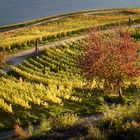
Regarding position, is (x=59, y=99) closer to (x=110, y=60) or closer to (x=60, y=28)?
(x=110, y=60)

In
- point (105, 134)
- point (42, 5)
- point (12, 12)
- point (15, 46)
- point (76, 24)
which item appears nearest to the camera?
point (105, 134)

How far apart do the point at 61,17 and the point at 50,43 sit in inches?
1337

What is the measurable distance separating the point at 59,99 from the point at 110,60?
505 centimetres

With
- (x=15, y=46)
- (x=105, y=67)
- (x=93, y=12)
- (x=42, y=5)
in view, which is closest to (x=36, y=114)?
(x=105, y=67)

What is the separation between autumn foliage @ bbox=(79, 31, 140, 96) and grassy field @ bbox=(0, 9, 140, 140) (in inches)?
82.5

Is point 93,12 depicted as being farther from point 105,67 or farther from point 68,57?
point 105,67

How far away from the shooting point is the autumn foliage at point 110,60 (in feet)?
117

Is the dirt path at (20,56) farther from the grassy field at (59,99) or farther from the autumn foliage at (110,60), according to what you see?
the autumn foliage at (110,60)

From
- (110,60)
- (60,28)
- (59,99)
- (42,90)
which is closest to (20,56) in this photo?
(42,90)

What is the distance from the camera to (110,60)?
118 ft

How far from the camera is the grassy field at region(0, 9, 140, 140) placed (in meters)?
22.7

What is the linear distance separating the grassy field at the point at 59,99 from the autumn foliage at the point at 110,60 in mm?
2095

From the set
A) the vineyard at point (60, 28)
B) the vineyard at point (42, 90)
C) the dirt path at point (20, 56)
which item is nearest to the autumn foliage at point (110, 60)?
the vineyard at point (42, 90)

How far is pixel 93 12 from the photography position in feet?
330
